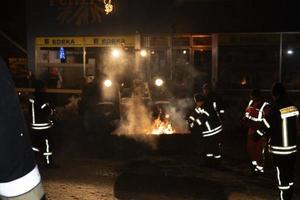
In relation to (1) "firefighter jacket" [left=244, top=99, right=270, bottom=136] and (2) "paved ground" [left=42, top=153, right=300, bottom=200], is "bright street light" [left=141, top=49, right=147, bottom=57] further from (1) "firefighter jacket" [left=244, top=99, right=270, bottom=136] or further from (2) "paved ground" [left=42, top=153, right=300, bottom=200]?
(1) "firefighter jacket" [left=244, top=99, right=270, bottom=136]

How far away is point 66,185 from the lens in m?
8.20

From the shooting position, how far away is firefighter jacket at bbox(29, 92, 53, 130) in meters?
9.45

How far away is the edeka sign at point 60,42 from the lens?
19.5m

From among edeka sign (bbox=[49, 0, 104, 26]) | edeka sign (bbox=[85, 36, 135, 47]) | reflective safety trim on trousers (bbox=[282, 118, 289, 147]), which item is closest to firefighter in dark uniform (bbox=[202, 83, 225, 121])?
reflective safety trim on trousers (bbox=[282, 118, 289, 147])

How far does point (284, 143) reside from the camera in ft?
22.3

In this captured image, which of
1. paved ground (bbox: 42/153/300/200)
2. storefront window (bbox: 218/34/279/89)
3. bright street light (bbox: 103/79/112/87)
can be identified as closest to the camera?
paved ground (bbox: 42/153/300/200)

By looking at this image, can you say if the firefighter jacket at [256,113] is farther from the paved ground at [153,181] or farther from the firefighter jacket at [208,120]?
the paved ground at [153,181]

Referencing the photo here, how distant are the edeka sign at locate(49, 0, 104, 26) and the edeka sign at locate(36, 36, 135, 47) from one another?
2.31ft

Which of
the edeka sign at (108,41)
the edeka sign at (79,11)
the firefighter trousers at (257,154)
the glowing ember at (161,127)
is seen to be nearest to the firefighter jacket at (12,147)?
the firefighter trousers at (257,154)

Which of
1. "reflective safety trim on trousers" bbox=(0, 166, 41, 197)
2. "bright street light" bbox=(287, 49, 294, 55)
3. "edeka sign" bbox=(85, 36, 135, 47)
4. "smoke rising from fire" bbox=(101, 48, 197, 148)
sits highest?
"edeka sign" bbox=(85, 36, 135, 47)

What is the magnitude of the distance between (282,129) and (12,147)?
5.61 metres

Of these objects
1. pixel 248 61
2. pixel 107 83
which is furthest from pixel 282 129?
pixel 248 61

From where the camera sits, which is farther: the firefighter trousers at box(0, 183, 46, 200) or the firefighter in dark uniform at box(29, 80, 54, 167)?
the firefighter in dark uniform at box(29, 80, 54, 167)

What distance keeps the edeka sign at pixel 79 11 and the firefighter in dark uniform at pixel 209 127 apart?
1052 cm
